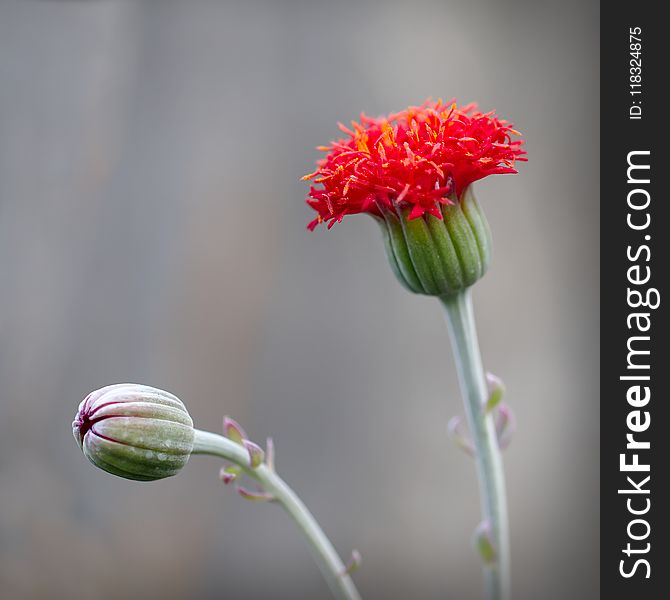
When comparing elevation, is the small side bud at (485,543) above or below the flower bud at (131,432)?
below

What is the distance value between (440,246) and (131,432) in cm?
23

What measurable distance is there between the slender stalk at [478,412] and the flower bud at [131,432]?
22 centimetres

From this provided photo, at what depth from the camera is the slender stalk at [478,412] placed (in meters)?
0.56

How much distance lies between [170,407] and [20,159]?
86 centimetres

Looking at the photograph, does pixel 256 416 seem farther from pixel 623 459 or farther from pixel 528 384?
pixel 623 459

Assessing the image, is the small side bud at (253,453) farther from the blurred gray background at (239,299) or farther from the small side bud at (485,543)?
the blurred gray background at (239,299)

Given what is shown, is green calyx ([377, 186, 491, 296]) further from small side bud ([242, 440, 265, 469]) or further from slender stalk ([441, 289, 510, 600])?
small side bud ([242, 440, 265, 469])

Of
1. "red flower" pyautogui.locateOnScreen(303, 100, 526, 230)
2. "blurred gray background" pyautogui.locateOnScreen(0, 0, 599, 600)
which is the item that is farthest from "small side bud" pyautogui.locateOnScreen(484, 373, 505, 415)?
"blurred gray background" pyautogui.locateOnScreen(0, 0, 599, 600)

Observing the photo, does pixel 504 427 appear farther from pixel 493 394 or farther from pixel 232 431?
pixel 232 431

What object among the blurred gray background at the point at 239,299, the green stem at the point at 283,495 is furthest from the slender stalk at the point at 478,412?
the blurred gray background at the point at 239,299

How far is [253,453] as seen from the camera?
20.3 inches

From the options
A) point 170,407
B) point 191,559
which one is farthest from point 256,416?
point 170,407

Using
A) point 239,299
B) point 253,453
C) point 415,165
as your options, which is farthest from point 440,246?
point 239,299

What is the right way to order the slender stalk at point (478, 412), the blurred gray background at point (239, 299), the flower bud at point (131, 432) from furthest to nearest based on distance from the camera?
the blurred gray background at point (239, 299) → the slender stalk at point (478, 412) → the flower bud at point (131, 432)
